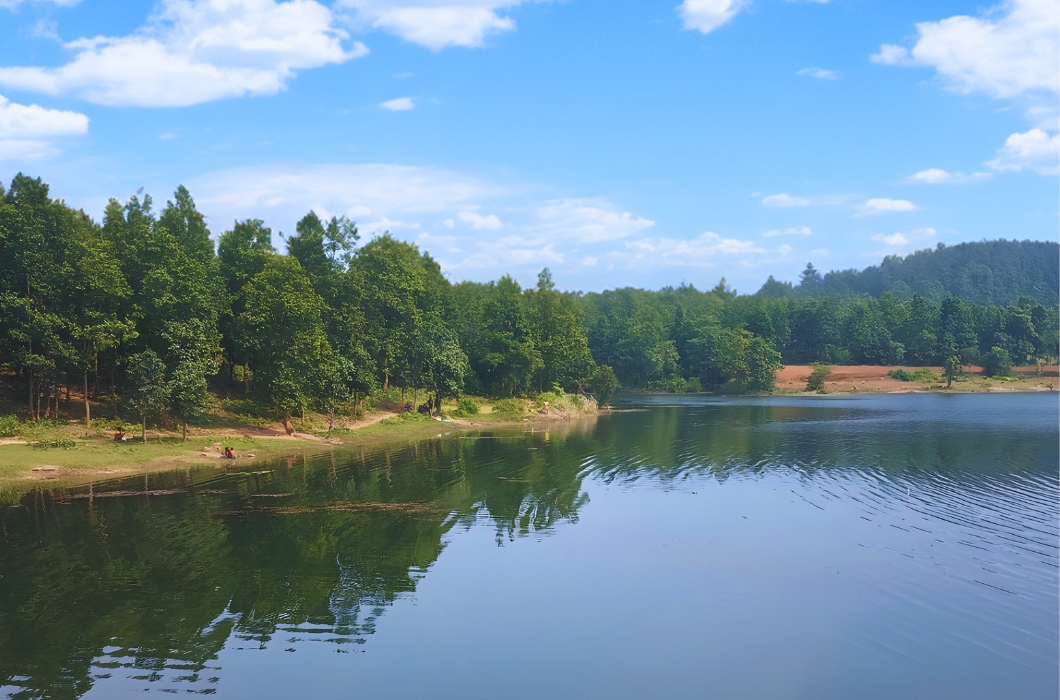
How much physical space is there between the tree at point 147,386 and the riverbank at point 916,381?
394 feet

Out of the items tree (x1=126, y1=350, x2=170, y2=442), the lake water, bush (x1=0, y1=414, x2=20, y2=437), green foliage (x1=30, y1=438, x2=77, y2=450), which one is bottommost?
the lake water

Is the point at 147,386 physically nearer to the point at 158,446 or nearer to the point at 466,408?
the point at 158,446

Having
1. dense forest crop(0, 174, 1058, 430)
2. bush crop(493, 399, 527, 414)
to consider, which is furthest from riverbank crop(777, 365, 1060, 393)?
bush crop(493, 399, 527, 414)

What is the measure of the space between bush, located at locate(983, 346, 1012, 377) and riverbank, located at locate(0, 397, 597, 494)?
420 feet

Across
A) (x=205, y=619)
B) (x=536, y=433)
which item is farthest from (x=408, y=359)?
(x=205, y=619)

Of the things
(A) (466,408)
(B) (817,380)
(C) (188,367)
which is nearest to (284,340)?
(C) (188,367)

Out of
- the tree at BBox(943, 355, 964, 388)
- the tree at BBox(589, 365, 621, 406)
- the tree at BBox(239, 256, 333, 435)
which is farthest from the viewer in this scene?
the tree at BBox(943, 355, 964, 388)

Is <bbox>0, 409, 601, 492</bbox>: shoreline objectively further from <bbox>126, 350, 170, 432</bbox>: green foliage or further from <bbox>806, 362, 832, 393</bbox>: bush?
<bbox>806, 362, 832, 393</bbox>: bush

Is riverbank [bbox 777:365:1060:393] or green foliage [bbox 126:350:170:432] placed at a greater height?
green foliage [bbox 126:350:170:432]

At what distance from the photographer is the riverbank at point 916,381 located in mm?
143625

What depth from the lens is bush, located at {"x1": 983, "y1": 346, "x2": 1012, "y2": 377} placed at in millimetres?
150500

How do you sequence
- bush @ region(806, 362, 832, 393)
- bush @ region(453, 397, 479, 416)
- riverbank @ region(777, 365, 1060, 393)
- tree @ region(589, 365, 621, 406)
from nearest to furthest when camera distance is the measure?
bush @ region(453, 397, 479, 416)
tree @ region(589, 365, 621, 406)
riverbank @ region(777, 365, 1060, 393)
bush @ region(806, 362, 832, 393)

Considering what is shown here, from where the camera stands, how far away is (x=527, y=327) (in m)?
102

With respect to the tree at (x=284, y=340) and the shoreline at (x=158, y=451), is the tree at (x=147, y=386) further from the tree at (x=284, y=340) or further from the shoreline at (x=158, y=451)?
the tree at (x=284, y=340)
